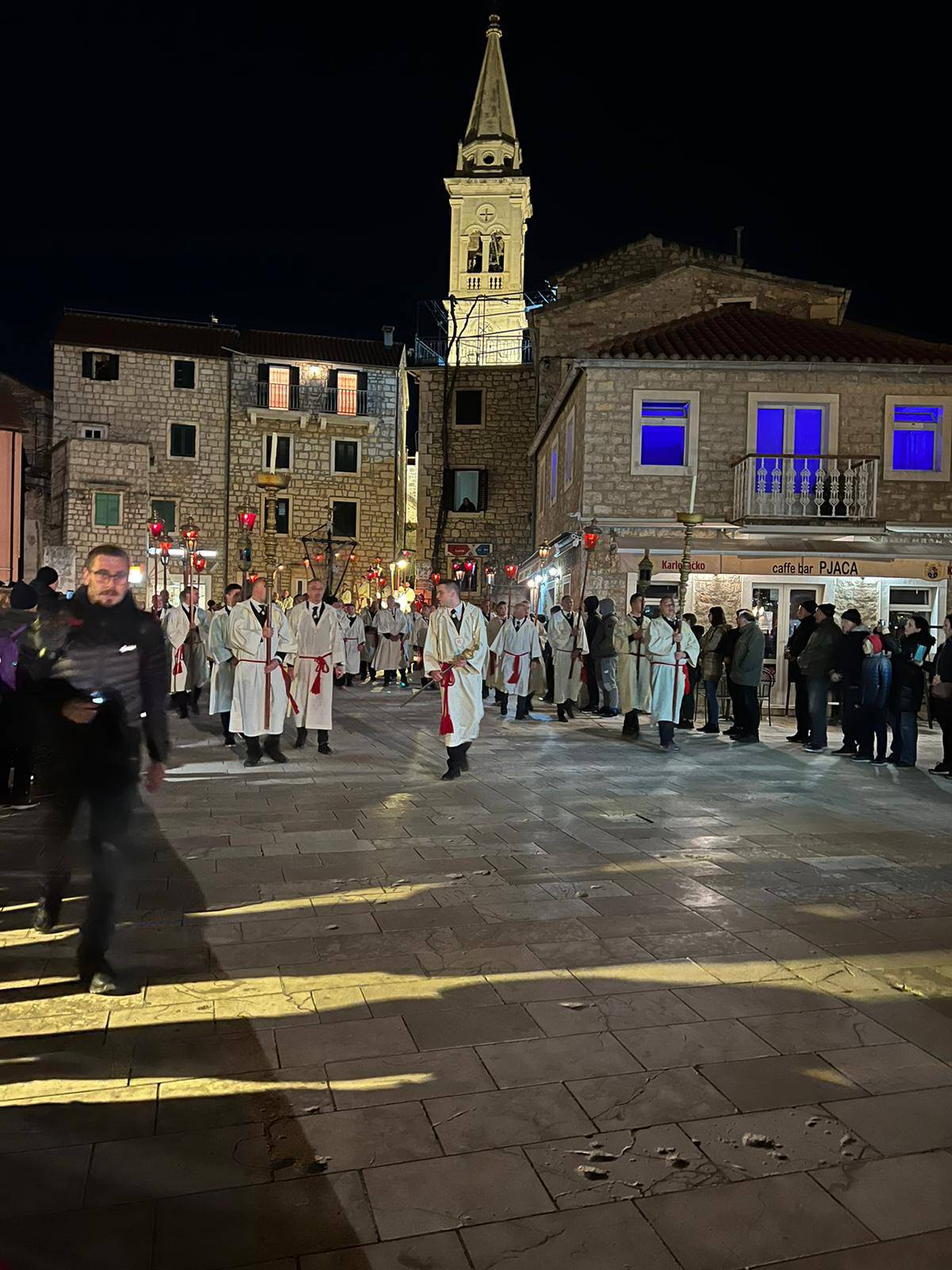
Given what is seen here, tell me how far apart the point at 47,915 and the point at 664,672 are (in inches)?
357

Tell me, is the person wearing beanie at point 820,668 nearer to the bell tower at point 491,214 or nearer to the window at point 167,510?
the window at point 167,510

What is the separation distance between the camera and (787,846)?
6887mm

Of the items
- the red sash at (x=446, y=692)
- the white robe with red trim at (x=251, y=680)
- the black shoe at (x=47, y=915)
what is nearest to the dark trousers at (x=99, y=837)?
the black shoe at (x=47, y=915)

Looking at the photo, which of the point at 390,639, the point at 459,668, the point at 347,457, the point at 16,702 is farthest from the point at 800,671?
the point at 347,457

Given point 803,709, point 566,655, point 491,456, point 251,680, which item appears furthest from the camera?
point 491,456

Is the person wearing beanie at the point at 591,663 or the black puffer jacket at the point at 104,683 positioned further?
the person wearing beanie at the point at 591,663

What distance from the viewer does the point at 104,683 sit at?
4406 mm

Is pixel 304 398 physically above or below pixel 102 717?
above

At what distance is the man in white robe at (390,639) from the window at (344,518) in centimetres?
1837

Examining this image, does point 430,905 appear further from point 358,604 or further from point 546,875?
point 358,604

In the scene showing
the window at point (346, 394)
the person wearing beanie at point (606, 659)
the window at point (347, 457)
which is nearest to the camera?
the person wearing beanie at point (606, 659)

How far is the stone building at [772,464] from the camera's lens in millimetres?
19094

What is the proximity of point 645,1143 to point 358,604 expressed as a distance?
3922 cm

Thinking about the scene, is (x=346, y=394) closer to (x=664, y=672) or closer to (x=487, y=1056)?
(x=664, y=672)
